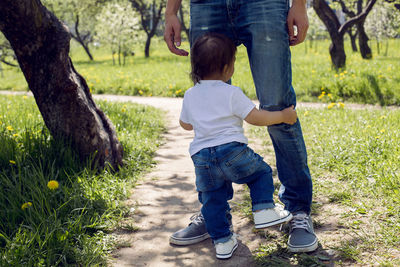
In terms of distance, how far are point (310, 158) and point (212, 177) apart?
6.95 ft

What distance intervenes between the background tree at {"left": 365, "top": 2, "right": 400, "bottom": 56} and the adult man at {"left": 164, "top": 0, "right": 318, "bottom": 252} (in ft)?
64.1

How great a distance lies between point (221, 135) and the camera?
7.48ft

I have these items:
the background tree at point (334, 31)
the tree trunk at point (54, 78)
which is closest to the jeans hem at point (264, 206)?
the tree trunk at point (54, 78)

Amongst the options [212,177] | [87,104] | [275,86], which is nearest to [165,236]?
[212,177]

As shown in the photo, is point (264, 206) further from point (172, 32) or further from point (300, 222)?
point (172, 32)

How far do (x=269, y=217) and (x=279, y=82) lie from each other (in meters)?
0.76

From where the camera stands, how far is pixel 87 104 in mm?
3674

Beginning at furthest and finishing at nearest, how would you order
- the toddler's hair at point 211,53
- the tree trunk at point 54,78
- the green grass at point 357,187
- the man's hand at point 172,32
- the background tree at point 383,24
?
the background tree at point 383,24 < the tree trunk at point 54,78 < the man's hand at point 172,32 < the green grass at point 357,187 < the toddler's hair at point 211,53

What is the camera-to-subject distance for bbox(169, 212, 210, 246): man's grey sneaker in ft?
8.57

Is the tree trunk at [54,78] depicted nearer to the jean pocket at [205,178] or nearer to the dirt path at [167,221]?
the dirt path at [167,221]

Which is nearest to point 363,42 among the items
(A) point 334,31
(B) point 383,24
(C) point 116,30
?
(A) point 334,31

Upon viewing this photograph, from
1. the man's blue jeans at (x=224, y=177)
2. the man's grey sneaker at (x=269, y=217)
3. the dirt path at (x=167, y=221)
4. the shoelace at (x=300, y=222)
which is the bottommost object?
the dirt path at (x=167, y=221)

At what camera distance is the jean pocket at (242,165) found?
2248 millimetres

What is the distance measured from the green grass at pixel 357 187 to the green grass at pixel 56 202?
1.10 metres
